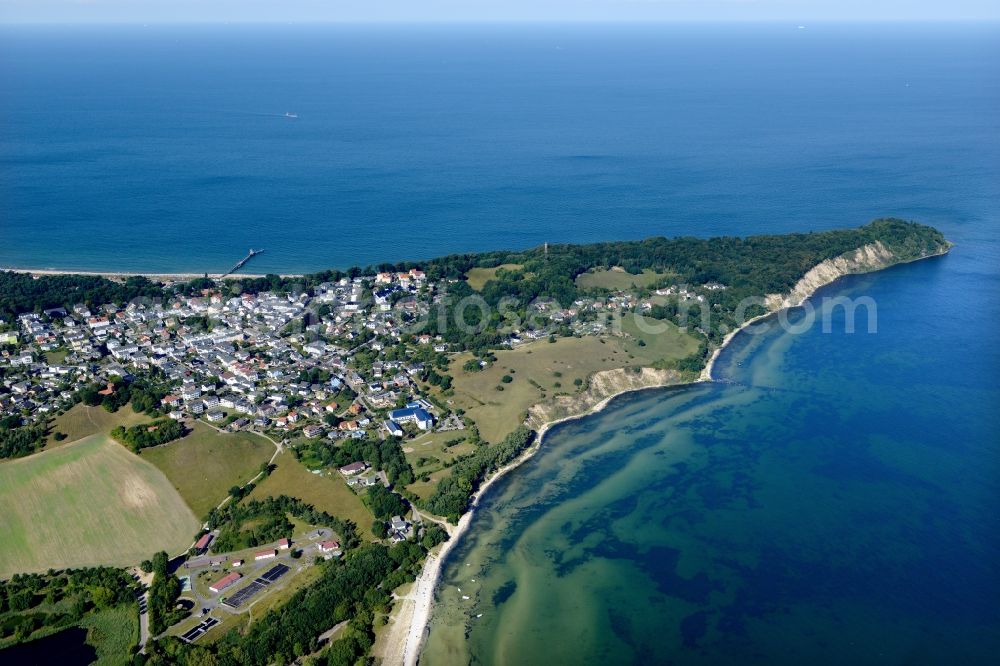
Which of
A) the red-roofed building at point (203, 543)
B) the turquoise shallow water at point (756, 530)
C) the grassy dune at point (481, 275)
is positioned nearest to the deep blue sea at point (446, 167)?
the grassy dune at point (481, 275)

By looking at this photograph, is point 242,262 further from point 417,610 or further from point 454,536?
point 417,610

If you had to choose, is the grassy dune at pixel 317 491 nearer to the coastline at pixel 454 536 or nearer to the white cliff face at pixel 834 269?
the coastline at pixel 454 536

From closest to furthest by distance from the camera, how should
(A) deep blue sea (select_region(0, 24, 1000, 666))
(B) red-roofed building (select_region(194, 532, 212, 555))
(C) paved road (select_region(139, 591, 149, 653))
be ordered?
(C) paved road (select_region(139, 591, 149, 653)) < (A) deep blue sea (select_region(0, 24, 1000, 666)) < (B) red-roofed building (select_region(194, 532, 212, 555))

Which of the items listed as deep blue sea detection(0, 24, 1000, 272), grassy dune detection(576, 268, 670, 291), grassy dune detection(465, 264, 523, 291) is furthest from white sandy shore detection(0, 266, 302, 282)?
grassy dune detection(576, 268, 670, 291)

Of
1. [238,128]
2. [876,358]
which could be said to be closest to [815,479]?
[876,358]

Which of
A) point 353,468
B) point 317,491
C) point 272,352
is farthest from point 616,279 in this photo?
point 317,491

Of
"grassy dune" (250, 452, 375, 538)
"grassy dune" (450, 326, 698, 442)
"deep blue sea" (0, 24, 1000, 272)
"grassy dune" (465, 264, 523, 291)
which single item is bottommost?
"grassy dune" (250, 452, 375, 538)

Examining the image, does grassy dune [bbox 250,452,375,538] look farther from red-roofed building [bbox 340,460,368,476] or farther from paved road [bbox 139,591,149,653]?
paved road [bbox 139,591,149,653]
